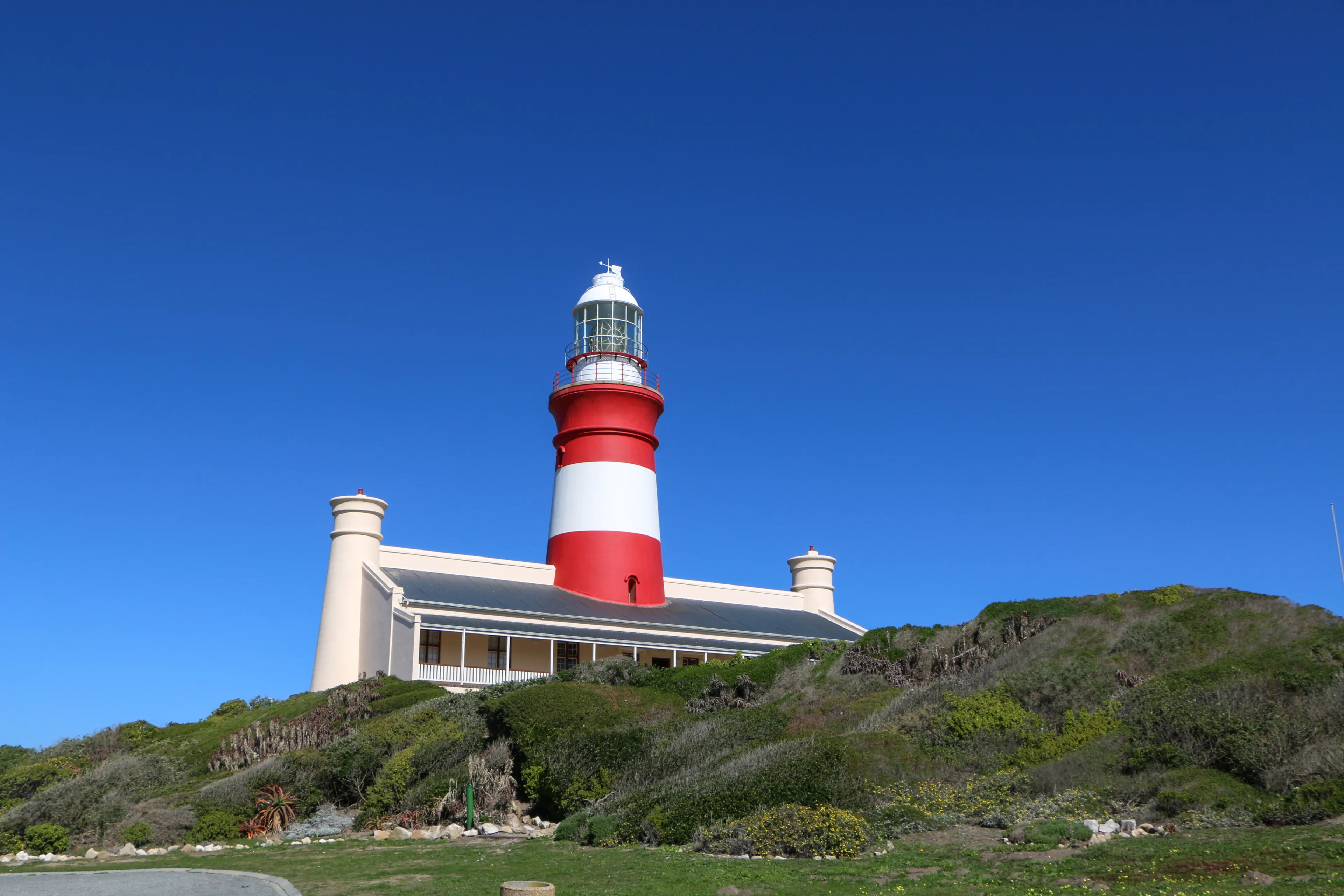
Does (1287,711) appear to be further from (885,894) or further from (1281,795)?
(885,894)

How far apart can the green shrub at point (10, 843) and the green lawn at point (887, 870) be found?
8.36 metres

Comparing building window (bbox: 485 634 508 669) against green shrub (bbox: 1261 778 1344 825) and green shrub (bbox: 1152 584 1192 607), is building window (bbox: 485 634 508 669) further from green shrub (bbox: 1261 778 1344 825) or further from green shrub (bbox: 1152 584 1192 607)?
green shrub (bbox: 1261 778 1344 825)

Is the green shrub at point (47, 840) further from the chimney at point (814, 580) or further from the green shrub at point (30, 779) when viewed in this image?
the chimney at point (814, 580)

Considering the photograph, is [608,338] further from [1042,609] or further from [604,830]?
[604,830]

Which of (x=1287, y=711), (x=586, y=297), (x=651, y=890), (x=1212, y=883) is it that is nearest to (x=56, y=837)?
(x=651, y=890)

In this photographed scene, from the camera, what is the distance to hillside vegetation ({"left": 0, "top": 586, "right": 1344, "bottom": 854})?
1454cm

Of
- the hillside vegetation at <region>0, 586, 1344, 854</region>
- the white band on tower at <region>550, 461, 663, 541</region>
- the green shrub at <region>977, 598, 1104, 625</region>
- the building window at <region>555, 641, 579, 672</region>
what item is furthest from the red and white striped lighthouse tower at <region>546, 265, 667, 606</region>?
the green shrub at <region>977, 598, 1104, 625</region>

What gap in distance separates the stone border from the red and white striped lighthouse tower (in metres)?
22.6

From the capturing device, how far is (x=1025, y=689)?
19.1 meters

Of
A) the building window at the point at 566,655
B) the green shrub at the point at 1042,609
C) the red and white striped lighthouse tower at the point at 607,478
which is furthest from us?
the red and white striped lighthouse tower at the point at 607,478

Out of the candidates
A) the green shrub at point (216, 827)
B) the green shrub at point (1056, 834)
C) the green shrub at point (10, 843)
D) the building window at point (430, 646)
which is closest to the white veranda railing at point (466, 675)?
the building window at point (430, 646)

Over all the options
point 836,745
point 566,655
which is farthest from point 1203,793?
point 566,655

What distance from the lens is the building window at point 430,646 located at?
32875 millimetres

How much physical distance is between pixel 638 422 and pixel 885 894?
28.6 meters
